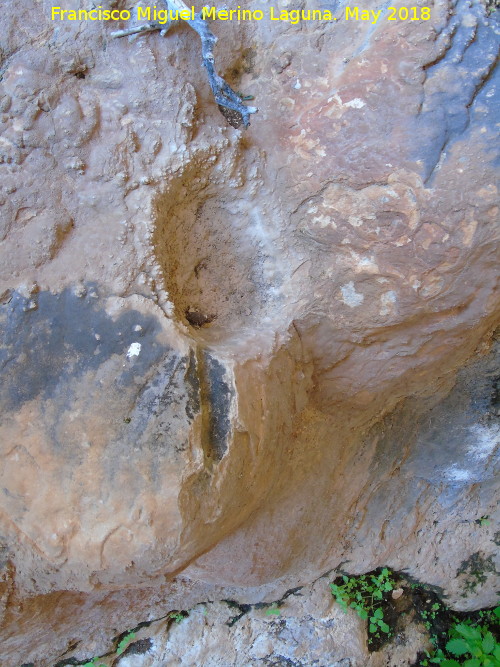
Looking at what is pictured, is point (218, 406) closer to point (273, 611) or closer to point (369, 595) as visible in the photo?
point (273, 611)

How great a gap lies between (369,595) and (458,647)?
1.96 ft

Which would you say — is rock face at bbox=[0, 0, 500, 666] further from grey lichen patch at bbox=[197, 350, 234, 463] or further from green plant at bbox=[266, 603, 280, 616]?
green plant at bbox=[266, 603, 280, 616]

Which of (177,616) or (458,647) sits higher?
(177,616)

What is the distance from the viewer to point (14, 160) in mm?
1529

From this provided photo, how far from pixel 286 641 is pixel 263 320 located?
1.77 meters

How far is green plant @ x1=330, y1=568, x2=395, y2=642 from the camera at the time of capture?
275cm

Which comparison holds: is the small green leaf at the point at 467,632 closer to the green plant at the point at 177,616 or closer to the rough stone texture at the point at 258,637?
the rough stone texture at the point at 258,637

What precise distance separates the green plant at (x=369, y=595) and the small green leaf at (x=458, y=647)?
1.19ft

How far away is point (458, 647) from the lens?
9.43 feet

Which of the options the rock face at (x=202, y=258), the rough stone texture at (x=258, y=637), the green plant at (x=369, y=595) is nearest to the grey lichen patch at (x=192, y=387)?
the rock face at (x=202, y=258)

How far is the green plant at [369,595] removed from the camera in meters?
2.75

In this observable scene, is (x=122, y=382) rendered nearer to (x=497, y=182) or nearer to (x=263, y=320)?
(x=263, y=320)

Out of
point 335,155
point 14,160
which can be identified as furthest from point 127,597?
point 335,155

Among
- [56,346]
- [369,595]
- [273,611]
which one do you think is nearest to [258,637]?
[273,611]
